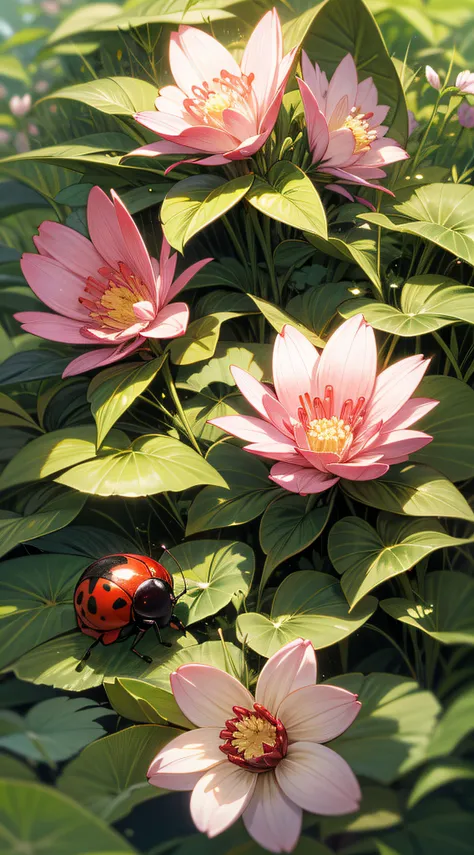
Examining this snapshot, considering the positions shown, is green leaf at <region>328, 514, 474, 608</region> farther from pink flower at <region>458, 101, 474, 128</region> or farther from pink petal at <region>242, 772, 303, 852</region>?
pink flower at <region>458, 101, 474, 128</region>

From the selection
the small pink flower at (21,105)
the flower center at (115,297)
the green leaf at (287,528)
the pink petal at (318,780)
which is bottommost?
the pink petal at (318,780)

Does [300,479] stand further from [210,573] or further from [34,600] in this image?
[34,600]

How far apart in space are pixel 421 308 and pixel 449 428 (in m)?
0.14

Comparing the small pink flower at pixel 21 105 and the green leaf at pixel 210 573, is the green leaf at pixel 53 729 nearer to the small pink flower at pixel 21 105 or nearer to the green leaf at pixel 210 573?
the green leaf at pixel 210 573

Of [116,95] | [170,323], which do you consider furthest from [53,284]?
[116,95]

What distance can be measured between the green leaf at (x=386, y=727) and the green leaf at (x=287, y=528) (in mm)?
123

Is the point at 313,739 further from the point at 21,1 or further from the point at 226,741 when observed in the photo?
the point at 21,1

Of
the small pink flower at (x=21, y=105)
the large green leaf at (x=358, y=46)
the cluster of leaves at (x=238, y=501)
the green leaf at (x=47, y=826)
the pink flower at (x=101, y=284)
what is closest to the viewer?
the green leaf at (x=47, y=826)

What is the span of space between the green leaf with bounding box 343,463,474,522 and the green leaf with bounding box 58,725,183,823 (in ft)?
0.89

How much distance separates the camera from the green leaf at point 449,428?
2.52 ft

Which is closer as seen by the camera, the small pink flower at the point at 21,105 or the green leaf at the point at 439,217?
the green leaf at the point at 439,217

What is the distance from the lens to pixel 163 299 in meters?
0.84

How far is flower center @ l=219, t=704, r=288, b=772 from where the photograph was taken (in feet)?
1.99

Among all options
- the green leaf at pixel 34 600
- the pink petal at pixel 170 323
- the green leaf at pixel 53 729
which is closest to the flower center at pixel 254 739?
the green leaf at pixel 53 729
